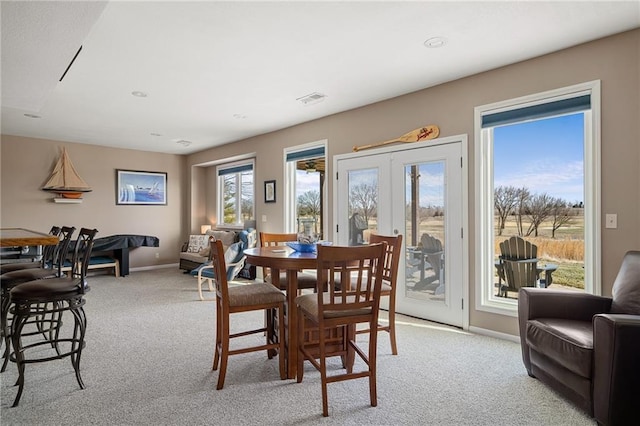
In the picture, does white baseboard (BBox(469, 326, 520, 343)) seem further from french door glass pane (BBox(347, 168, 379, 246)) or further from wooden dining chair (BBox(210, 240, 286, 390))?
wooden dining chair (BBox(210, 240, 286, 390))

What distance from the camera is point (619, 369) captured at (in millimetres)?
1784

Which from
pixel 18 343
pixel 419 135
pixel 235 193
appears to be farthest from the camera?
pixel 235 193

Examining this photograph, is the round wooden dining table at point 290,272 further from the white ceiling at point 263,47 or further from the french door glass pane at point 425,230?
the french door glass pane at point 425,230

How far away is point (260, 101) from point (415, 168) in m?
1.98

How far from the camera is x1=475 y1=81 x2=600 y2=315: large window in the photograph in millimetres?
3002

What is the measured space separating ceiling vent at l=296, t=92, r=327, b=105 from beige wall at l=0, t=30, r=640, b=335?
0.57 meters

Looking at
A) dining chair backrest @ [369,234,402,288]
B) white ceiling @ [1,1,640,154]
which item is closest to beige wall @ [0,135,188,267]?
white ceiling @ [1,1,640,154]

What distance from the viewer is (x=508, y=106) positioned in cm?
327

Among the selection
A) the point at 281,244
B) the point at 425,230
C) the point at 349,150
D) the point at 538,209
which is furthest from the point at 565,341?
the point at 349,150

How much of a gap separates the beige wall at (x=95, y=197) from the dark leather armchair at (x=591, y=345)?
7.16 m

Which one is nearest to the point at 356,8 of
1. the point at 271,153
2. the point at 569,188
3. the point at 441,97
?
the point at 441,97

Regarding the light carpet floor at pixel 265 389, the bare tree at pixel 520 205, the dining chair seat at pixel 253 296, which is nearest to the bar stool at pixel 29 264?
the light carpet floor at pixel 265 389

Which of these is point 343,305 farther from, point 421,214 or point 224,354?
point 421,214

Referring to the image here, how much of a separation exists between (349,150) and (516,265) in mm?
2302
